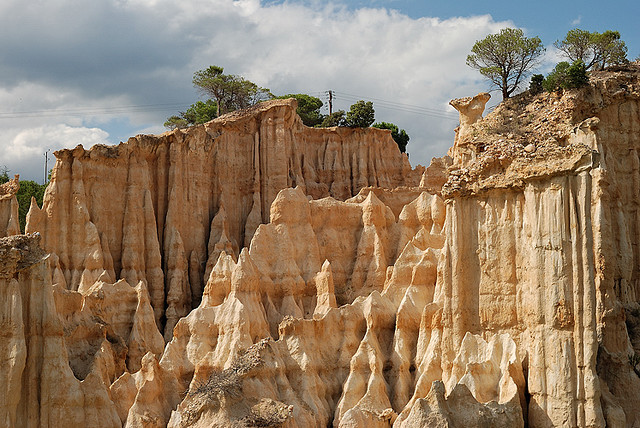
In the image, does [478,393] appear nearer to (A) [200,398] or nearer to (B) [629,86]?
(A) [200,398]

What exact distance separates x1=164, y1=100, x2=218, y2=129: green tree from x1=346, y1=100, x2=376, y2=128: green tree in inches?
480

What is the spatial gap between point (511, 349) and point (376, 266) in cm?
1632

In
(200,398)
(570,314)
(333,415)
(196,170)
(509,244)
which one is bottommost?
(333,415)

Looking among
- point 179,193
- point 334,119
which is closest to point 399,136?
point 334,119

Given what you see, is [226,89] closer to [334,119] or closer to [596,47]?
[334,119]

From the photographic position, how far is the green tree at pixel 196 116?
229ft

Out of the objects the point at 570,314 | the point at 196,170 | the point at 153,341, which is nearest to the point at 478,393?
the point at 570,314

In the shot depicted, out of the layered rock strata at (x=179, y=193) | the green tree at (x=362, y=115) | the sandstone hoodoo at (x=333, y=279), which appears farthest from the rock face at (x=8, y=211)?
the green tree at (x=362, y=115)

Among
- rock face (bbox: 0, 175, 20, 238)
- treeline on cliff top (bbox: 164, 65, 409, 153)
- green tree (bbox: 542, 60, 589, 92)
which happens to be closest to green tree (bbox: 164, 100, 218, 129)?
treeline on cliff top (bbox: 164, 65, 409, 153)

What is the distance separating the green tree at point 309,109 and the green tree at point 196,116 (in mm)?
6672

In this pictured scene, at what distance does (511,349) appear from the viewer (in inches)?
1121

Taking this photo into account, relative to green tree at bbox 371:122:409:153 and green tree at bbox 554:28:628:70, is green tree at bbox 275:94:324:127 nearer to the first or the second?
green tree at bbox 371:122:409:153

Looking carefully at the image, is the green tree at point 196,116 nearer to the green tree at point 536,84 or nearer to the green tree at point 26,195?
the green tree at point 26,195

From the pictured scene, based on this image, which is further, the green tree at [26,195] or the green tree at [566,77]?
the green tree at [26,195]
